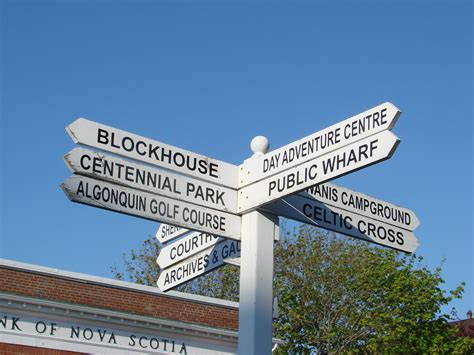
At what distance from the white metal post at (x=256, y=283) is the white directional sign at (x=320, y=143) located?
0.39m

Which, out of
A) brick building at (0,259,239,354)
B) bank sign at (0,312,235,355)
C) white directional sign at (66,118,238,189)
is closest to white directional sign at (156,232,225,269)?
white directional sign at (66,118,238,189)

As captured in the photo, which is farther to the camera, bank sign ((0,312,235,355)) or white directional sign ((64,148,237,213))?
bank sign ((0,312,235,355))

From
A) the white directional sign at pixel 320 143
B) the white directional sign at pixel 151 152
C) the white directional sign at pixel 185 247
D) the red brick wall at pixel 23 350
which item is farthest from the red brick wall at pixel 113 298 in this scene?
the white directional sign at pixel 320 143

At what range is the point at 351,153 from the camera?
22.1 ft

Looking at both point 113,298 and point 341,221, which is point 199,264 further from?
point 113,298

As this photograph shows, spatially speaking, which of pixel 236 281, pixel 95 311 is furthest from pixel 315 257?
pixel 95 311

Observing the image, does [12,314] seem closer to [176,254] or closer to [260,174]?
[176,254]

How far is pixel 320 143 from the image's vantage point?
707cm

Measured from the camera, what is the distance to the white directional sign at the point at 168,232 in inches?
339

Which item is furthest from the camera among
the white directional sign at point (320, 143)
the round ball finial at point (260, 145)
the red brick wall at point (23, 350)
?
the red brick wall at point (23, 350)

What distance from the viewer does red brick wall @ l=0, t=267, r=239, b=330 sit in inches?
758

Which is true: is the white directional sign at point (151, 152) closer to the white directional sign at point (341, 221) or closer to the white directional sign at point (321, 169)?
the white directional sign at point (321, 169)

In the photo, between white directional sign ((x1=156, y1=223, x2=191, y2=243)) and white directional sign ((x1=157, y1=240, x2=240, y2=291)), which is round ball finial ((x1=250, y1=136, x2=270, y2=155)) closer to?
white directional sign ((x1=157, y1=240, x2=240, y2=291))

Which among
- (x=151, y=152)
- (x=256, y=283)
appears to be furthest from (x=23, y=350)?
(x=256, y=283)
